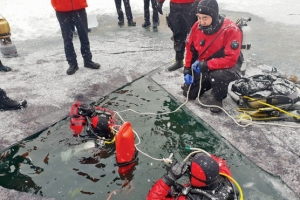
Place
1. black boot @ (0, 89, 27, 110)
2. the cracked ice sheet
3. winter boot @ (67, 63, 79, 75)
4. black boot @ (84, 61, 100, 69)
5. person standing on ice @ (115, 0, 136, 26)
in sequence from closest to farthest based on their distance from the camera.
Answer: the cracked ice sheet < black boot @ (0, 89, 27, 110) < winter boot @ (67, 63, 79, 75) < black boot @ (84, 61, 100, 69) < person standing on ice @ (115, 0, 136, 26)

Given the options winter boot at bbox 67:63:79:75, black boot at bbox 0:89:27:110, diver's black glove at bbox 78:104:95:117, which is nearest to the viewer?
diver's black glove at bbox 78:104:95:117

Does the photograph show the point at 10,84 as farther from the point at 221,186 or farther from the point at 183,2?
the point at 221,186

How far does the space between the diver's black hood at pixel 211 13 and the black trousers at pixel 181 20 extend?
1.26 meters

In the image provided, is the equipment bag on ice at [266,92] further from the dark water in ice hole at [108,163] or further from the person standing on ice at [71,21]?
the person standing on ice at [71,21]

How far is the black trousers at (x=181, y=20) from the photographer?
15.9 feet

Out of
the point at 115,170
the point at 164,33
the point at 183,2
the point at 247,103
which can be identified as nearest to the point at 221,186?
the point at 115,170

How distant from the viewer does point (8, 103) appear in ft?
12.9

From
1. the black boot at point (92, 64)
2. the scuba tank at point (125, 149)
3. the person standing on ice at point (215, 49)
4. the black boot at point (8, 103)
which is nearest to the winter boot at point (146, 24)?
the black boot at point (92, 64)

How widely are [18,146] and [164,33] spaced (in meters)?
5.13

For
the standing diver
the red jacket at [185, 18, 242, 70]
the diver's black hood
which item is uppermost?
the diver's black hood

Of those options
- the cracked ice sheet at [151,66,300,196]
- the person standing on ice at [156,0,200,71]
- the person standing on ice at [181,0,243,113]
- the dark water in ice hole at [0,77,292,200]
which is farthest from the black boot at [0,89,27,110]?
the person standing on ice at [156,0,200,71]

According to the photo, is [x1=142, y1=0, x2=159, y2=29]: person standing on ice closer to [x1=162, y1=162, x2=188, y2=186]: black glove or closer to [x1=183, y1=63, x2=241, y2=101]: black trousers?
[x1=183, y1=63, x2=241, y2=101]: black trousers

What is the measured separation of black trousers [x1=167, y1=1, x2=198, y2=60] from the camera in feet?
15.9

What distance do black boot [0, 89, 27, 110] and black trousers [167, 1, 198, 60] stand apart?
281cm
